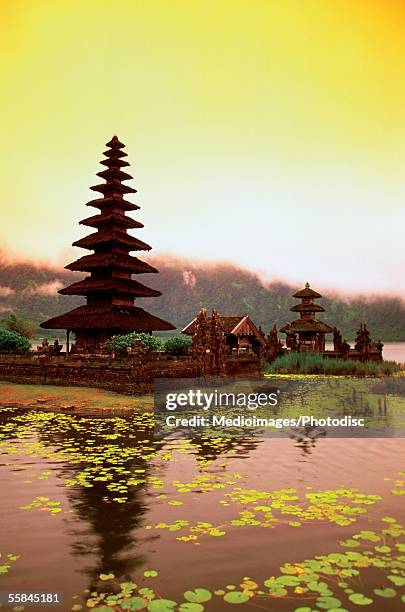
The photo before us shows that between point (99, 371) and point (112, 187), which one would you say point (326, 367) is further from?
point (99, 371)

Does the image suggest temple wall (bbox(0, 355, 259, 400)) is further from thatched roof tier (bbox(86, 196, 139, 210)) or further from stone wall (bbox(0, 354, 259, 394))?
thatched roof tier (bbox(86, 196, 139, 210))

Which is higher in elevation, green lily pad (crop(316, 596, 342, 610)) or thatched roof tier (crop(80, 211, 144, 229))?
thatched roof tier (crop(80, 211, 144, 229))

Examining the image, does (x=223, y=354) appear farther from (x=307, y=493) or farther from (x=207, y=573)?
(x=207, y=573)

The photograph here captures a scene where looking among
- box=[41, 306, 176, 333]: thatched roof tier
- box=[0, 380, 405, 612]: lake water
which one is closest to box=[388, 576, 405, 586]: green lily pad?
box=[0, 380, 405, 612]: lake water

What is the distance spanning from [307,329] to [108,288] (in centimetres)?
2711

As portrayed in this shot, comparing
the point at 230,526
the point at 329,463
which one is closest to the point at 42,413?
the point at 329,463

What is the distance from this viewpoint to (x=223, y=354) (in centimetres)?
3375

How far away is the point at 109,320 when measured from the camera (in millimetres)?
37375

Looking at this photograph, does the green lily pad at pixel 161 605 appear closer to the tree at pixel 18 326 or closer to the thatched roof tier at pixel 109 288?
the thatched roof tier at pixel 109 288

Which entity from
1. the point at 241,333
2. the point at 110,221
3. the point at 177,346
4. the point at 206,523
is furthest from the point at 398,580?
the point at 241,333

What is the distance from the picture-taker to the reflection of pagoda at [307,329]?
5878cm

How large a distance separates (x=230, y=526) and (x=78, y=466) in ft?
16.4

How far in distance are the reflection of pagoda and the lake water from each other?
44067 millimetres

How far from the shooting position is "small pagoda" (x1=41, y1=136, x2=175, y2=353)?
38.4 m
